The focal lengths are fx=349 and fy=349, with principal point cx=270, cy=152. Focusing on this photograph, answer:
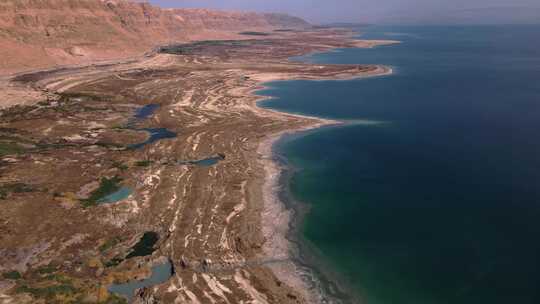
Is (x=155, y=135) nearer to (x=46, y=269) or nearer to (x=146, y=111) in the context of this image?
(x=146, y=111)

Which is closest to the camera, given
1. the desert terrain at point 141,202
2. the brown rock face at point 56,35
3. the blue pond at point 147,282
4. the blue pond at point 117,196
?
the blue pond at point 147,282

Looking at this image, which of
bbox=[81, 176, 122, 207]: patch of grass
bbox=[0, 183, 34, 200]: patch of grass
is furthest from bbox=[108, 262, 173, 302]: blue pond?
bbox=[0, 183, 34, 200]: patch of grass

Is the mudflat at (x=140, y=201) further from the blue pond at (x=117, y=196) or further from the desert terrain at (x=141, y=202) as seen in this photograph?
the blue pond at (x=117, y=196)

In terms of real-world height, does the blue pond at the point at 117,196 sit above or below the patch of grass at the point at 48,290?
above

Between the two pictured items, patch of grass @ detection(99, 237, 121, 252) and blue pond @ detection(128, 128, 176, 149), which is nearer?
patch of grass @ detection(99, 237, 121, 252)

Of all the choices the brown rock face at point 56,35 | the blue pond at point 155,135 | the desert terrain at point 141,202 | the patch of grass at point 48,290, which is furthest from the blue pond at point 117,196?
the brown rock face at point 56,35

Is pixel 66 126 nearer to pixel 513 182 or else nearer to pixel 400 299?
pixel 400 299

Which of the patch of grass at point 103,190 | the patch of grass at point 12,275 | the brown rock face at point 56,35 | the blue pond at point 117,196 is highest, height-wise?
the brown rock face at point 56,35

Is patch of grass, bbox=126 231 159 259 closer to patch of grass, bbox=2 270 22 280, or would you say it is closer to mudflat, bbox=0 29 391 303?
mudflat, bbox=0 29 391 303
